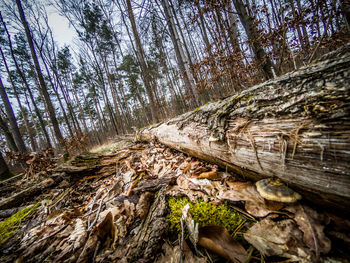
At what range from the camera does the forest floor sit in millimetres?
736

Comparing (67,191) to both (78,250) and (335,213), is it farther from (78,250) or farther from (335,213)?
(335,213)

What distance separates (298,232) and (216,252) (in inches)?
19.8

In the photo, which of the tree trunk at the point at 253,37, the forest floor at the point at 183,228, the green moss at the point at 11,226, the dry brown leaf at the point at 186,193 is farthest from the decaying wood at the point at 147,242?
the tree trunk at the point at 253,37

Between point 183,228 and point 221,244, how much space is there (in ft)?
1.00

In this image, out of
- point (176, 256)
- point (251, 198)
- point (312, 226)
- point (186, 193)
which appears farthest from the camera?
point (186, 193)

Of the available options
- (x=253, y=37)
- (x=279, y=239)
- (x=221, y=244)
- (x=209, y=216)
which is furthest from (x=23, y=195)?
(x=253, y=37)

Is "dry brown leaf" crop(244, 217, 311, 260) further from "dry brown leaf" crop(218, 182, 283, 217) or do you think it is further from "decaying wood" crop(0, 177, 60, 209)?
"decaying wood" crop(0, 177, 60, 209)

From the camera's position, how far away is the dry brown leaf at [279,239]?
69 cm

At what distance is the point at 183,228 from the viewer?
1024mm

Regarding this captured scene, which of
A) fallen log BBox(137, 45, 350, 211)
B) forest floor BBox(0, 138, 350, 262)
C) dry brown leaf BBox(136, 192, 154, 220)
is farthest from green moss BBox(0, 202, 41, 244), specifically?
fallen log BBox(137, 45, 350, 211)

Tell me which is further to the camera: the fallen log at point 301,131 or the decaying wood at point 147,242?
the decaying wood at point 147,242

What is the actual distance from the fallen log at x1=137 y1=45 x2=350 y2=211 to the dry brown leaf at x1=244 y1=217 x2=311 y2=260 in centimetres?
28

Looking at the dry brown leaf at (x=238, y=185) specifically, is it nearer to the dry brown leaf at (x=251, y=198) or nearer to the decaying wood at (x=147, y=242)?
the dry brown leaf at (x=251, y=198)

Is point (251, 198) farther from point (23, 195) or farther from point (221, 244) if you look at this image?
point (23, 195)
